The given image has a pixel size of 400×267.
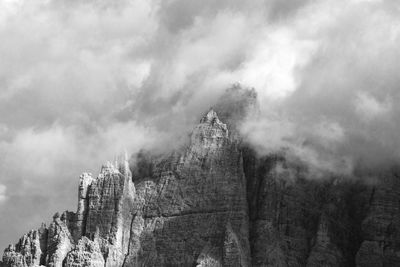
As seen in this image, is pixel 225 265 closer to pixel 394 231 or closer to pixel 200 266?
pixel 200 266

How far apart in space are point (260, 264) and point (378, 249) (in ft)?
38.6

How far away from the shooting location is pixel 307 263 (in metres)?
200

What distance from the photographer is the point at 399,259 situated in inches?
7810

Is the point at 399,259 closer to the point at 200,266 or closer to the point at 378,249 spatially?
the point at 378,249

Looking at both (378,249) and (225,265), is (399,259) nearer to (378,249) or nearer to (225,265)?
(378,249)

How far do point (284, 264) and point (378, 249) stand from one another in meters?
9.42

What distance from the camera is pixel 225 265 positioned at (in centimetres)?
19900

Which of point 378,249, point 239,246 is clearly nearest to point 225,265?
point 239,246

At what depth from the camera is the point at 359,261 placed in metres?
199

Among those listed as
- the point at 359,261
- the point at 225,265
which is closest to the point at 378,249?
the point at 359,261

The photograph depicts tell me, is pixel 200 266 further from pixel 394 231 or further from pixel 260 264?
pixel 394 231

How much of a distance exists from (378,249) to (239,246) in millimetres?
13766

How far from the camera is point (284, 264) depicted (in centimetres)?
19938

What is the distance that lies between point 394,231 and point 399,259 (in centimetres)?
305
